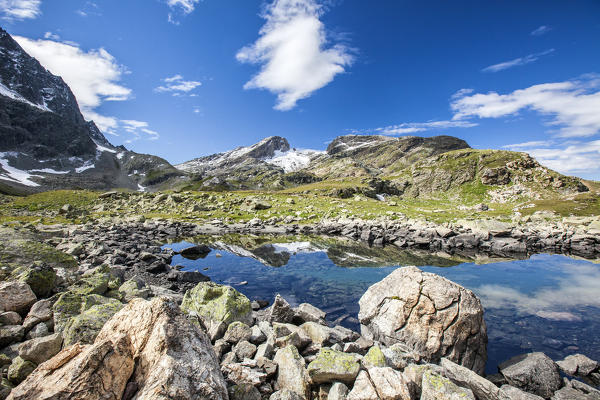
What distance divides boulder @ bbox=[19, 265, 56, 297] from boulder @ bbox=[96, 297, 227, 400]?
26.1 feet

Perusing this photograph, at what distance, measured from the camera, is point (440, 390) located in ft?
22.4

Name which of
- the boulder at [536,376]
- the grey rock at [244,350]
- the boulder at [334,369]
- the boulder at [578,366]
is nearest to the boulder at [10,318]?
the grey rock at [244,350]

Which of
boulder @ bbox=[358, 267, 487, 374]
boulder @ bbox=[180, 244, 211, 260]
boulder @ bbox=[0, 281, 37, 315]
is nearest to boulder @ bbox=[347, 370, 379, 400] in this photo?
boulder @ bbox=[358, 267, 487, 374]

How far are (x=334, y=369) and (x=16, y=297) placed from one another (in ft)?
39.3

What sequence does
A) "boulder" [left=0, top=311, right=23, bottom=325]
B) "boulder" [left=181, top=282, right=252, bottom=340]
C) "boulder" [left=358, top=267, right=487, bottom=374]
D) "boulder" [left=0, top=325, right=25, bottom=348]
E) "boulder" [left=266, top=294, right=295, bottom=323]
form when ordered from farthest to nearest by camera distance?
"boulder" [left=266, top=294, right=295, bottom=323] → "boulder" [left=181, top=282, right=252, bottom=340] → "boulder" [left=358, top=267, right=487, bottom=374] → "boulder" [left=0, top=311, right=23, bottom=325] → "boulder" [left=0, top=325, right=25, bottom=348]

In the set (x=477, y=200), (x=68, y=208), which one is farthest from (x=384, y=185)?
(x=68, y=208)

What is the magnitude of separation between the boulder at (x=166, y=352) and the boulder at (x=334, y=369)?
9.84 feet

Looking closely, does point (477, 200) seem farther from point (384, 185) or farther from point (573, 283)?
point (573, 283)

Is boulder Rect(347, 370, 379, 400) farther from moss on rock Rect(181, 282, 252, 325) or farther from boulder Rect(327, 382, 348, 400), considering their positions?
moss on rock Rect(181, 282, 252, 325)

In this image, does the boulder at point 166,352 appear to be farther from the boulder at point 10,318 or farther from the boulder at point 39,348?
the boulder at point 10,318

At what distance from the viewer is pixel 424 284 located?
39.8 feet

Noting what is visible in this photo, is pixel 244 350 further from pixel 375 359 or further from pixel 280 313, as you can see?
pixel 375 359

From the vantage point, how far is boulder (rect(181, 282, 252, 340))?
11422 mm

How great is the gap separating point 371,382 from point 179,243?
130ft
